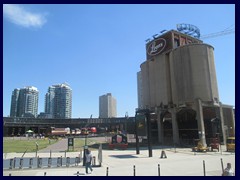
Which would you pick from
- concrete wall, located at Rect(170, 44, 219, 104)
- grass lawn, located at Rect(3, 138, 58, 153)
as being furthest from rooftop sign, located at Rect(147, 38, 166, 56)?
grass lawn, located at Rect(3, 138, 58, 153)

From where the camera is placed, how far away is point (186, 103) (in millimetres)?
59031

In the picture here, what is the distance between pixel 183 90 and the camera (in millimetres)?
61000

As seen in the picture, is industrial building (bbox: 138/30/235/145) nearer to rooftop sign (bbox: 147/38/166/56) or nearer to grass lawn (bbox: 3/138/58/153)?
rooftop sign (bbox: 147/38/166/56)

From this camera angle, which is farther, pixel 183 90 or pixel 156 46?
pixel 156 46

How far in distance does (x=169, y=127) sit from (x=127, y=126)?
5787 centimetres

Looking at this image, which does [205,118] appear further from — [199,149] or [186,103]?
[199,149]

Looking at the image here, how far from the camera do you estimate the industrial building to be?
5866cm

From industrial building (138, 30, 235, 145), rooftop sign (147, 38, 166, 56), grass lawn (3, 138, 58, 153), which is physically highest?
rooftop sign (147, 38, 166, 56)

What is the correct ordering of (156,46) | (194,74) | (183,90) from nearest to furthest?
(194,74) < (183,90) < (156,46)

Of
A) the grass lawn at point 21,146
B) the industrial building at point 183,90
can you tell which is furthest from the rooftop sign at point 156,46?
the grass lawn at point 21,146

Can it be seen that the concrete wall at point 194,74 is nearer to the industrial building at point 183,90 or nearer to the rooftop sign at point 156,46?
the industrial building at point 183,90

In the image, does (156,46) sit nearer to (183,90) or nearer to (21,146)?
(183,90)

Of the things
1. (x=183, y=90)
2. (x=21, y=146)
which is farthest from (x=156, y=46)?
(x=21, y=146)
